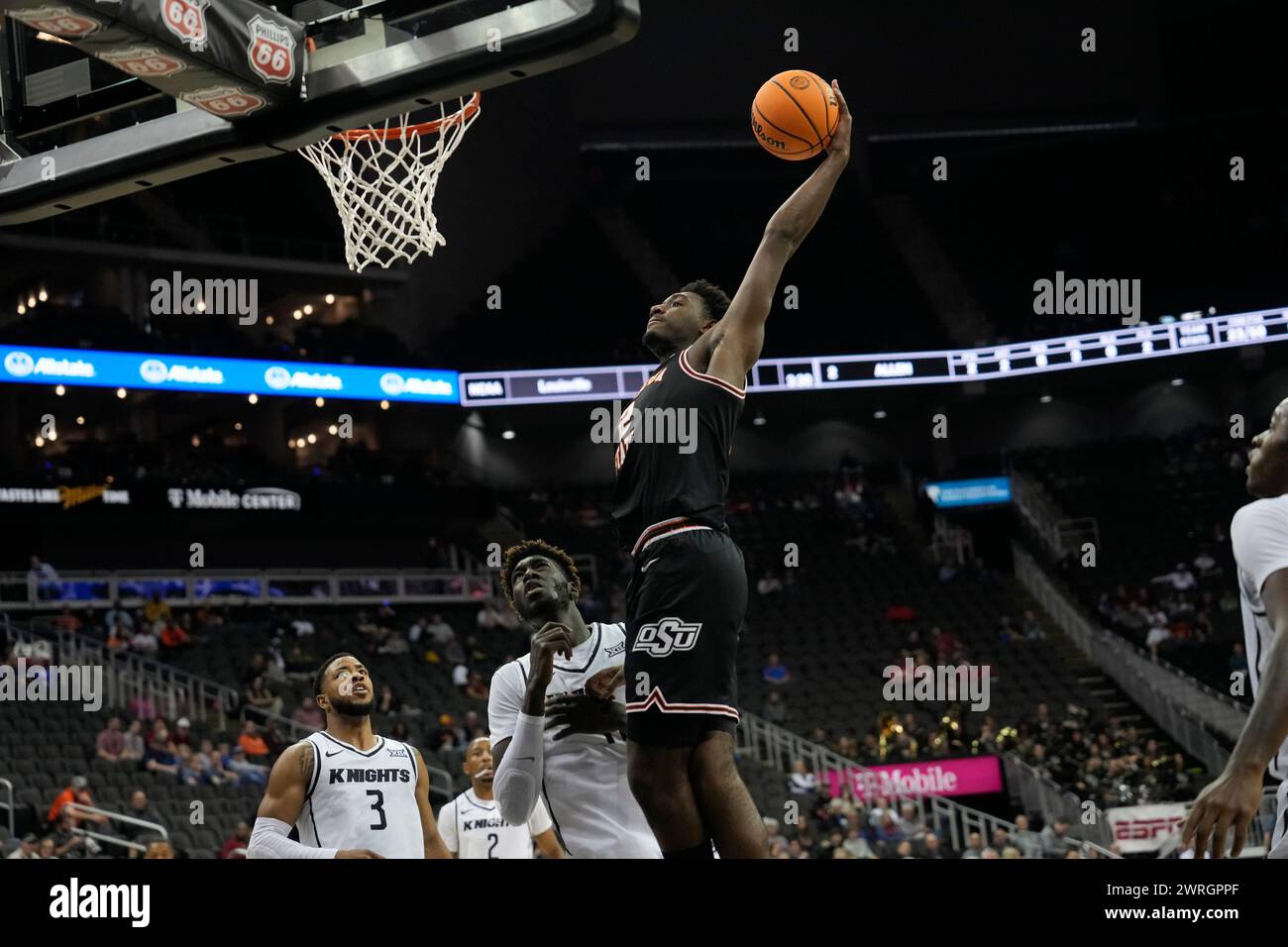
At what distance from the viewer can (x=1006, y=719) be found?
1948cm

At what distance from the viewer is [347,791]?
5582 mm

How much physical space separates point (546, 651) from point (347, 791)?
167cm

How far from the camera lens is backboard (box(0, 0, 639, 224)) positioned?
506 centimetres

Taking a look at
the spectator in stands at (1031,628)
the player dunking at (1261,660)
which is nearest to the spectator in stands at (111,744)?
the spectator in stands at (1031,628)

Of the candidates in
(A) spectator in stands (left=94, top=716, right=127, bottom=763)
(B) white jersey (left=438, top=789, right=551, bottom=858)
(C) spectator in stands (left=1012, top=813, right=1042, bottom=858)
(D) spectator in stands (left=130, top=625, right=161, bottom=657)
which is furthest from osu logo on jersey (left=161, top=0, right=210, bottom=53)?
(D) spectator in stands (left=130, top=625, right=161, bottom=657)

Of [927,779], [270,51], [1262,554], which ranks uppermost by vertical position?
[270,51]

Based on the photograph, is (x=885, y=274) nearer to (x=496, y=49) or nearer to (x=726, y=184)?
(x=726, y=184)

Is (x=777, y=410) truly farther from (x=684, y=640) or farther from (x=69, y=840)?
(x=684, y=640)

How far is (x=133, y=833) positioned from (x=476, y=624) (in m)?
9.73

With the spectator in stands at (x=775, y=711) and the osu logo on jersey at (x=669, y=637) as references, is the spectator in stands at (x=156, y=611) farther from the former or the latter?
the osu logo on jersey at (x=669, y=637)

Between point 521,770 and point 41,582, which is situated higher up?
point 41,582

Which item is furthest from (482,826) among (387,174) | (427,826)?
(387,174)

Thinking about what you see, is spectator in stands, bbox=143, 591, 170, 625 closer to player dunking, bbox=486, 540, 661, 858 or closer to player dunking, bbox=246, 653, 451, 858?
player dunking, bbox=246, 653, 451, 858
